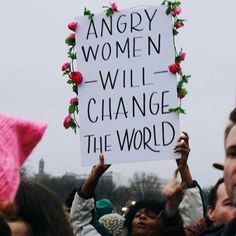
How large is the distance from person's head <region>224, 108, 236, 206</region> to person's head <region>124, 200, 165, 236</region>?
6.72ft

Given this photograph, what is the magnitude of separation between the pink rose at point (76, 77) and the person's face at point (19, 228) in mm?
2305

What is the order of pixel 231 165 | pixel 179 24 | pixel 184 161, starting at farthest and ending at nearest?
pixel 179 24 < pixel 184 161 < pixel 231 165

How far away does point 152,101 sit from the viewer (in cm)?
479

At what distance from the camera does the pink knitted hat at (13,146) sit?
1.88 metres

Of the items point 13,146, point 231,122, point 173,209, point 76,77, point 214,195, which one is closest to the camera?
point 13,146

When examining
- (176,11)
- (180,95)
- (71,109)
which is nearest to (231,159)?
(180,95)

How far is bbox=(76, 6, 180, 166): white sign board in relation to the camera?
15.5ft

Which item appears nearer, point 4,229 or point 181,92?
point 4,229

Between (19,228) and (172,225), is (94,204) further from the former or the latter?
(19,228)

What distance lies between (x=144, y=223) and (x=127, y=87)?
94 cm

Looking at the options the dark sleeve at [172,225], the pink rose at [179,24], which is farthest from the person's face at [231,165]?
the pink rose at [179,24]

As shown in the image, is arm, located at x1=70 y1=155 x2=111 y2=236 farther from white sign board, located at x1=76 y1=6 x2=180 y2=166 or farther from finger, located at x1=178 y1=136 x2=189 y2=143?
finger, located at x1=178 y1=136 x2=189 y2=143

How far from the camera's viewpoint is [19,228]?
110 inches

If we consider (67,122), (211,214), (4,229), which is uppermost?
(67,122)
